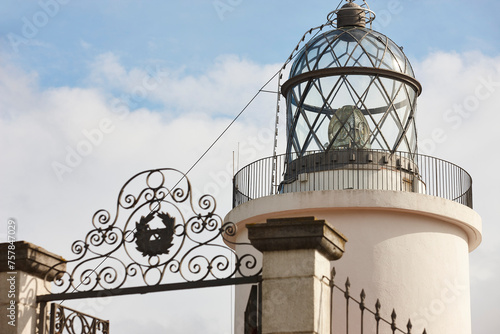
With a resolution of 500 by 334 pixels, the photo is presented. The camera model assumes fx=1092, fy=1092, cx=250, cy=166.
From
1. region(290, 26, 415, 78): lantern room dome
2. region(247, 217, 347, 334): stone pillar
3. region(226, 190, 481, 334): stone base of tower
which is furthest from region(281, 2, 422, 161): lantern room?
region(247, 217, 347, 334): stone pillar

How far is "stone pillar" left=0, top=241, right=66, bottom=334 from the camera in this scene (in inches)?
450

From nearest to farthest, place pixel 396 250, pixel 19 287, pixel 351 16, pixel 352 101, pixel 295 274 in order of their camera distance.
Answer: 1. pixel 295 274
2. pixel 19 287
3. pixel 396 250
4. pixel 352 101
5. pixel 351 16

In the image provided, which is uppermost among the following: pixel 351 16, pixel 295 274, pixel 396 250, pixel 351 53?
pixel 351 16

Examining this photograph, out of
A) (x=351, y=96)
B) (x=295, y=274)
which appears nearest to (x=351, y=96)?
(x=351, y=96)

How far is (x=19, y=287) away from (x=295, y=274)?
311 centimetres

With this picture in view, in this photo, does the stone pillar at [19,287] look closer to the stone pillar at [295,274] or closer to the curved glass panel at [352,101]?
the stone pillar at [295,274]

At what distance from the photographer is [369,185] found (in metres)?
15.6

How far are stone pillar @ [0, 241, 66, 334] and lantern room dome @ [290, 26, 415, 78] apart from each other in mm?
6591

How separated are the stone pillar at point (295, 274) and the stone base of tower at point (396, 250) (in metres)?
4.26

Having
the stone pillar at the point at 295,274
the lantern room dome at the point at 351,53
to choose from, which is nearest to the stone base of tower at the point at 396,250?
the lantern room dome at the point at 351,53

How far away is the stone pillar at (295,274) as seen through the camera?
33.4ft

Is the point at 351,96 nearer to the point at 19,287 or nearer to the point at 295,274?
the point at 295,274

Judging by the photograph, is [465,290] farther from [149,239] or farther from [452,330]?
[149,239]

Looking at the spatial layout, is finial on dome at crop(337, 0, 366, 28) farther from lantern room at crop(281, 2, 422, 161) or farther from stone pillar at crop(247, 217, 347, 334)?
stone pillar at crop(247, 217, 347, 334)
